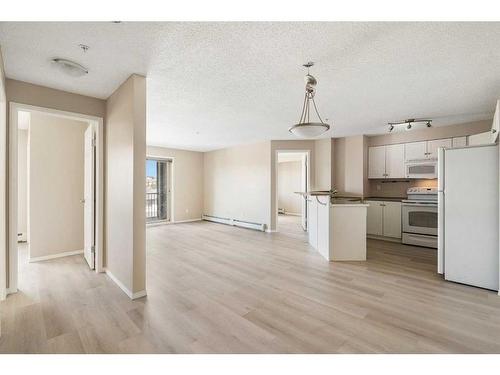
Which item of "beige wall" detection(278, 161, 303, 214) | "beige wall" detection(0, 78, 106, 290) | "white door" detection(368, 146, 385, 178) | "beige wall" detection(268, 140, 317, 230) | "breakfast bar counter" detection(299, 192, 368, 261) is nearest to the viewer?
"beige wall" detection(0, 78, 106, 290)

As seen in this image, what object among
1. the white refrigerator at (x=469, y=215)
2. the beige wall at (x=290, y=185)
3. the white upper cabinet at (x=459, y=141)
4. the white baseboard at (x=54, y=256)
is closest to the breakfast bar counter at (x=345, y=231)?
the white refrigerator at (x=469, y=215)

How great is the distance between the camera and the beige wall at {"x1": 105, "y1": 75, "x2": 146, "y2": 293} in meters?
2.55

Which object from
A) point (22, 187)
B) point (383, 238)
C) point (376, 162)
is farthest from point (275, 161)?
point (22, 187)

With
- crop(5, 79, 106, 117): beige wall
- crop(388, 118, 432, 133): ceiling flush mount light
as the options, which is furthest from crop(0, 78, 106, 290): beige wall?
crop(388, 118, 432, 133): ceiling flush mount light

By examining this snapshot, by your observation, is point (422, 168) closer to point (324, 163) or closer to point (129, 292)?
point (324, 163)

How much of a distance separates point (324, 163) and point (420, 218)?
7.76ft

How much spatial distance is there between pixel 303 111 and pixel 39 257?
189 inches

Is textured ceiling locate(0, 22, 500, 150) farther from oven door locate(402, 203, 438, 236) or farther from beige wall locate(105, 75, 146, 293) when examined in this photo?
oven door locate(402, 203, 438, 236)

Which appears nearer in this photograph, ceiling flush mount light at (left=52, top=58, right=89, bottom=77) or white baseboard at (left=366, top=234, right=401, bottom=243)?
ceiling flush mount light at (left=52, top=58, right=89, bottom=77)

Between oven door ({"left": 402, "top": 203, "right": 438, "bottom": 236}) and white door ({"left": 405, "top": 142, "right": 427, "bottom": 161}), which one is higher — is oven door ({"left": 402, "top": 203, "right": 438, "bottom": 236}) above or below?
below

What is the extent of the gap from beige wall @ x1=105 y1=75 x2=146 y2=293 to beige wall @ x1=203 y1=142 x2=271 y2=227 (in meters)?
4.05

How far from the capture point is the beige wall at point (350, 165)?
5633 mm

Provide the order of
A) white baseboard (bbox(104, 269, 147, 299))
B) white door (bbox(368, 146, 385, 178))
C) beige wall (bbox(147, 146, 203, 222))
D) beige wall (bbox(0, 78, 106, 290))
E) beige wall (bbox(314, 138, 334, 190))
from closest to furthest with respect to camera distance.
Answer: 1. white baseboard (bbox(104, 269, 147, 299))
2. beige wall (bbox(0, 78, 106, 290))
3. white door (bbox(368, 146, 385, 178))
4. beige wall (bbox(314, 138, 334, 190))
5. beige wall (bbox(147, 146, 203, 222))

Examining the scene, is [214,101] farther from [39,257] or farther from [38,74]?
[39,257]
